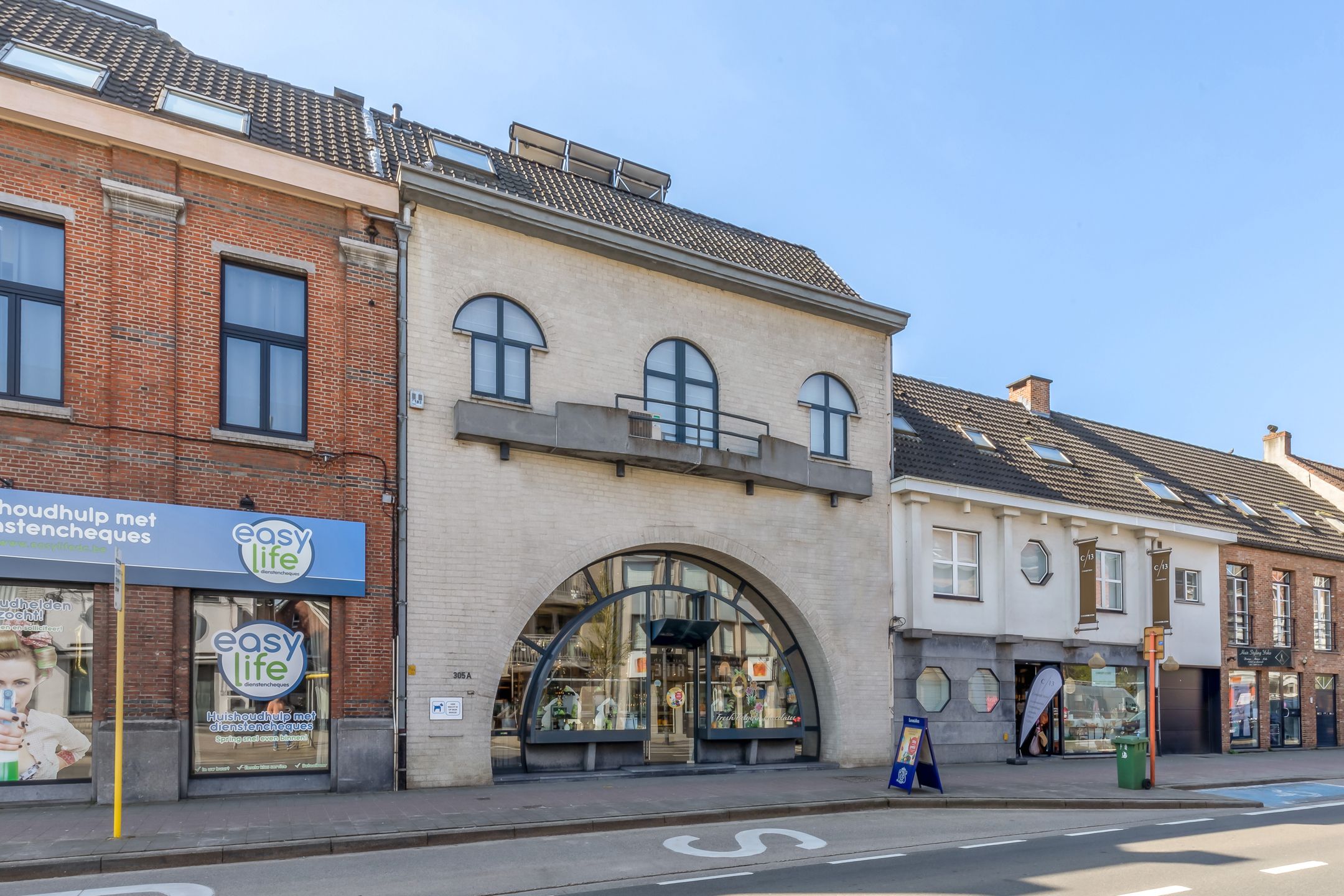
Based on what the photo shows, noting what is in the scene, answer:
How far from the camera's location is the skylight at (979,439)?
2472cm

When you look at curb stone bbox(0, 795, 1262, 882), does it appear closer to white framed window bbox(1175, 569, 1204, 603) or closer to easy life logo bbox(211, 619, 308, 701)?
easy life logo bbox(211, 619, 308, 701)

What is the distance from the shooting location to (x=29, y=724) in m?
12.6

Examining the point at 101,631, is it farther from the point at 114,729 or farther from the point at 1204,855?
the point at 1204,855

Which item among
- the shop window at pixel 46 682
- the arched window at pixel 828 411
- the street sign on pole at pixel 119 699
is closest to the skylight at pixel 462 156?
the arched window at pixel 828 411

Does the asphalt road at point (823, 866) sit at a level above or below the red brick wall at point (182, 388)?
below

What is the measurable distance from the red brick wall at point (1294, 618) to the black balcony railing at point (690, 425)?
15538 millimetres

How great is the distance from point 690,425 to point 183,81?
9.53m

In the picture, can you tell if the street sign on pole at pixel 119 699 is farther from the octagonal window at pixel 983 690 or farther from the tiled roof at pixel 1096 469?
the octagonal window at pixel 983 690

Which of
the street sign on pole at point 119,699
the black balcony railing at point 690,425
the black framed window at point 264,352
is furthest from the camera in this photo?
the black balcony railing at point 690,425

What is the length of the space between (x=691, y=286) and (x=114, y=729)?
11321 millimetres

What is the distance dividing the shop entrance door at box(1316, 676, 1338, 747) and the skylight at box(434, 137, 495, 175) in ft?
87.0

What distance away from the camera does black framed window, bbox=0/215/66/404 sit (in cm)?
1300

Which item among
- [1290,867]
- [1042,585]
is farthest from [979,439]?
[1290,867]

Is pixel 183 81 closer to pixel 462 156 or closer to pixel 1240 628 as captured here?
pixel 462 156
